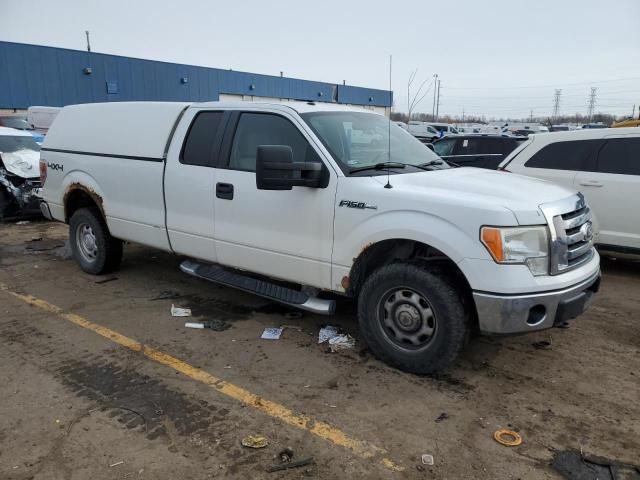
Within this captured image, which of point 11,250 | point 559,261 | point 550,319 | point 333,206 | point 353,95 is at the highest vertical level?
point 353,95

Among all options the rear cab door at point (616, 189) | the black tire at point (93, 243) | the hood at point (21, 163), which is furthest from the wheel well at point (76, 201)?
the rear cab door at point (616, 189)

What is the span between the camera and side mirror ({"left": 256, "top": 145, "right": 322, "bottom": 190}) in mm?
3803

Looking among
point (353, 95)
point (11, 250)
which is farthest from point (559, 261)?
point (353, 95)

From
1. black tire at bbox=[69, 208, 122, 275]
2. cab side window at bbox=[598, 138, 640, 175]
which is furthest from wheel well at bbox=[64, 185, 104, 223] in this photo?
cab side window at bbox=[598, 138, 640, 175]

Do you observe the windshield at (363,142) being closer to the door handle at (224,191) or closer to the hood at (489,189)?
the hood at (489,189)

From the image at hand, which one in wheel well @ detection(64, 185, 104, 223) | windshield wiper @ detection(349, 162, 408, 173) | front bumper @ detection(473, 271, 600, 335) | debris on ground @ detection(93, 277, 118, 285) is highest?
windshield wiper @ detection(349, 162, 408, 173)

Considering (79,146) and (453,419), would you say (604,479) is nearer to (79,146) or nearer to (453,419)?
(453,419)

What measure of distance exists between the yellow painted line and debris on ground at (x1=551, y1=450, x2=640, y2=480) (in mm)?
907

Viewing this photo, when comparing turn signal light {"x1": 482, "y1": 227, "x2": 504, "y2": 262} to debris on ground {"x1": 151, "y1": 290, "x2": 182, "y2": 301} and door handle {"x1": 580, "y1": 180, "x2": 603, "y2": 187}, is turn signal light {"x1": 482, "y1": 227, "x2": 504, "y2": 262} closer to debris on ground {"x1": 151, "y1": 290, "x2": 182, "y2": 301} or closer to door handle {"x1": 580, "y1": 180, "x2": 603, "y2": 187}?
debris on ground {"x1": 151, "y1": 290, "x2": 182, "y2": 301}

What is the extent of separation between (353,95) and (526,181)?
44830 mm

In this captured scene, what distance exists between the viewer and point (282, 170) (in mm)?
3848

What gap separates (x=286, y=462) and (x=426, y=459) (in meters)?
0.79

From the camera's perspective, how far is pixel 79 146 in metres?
6.20

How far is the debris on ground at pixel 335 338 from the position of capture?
14.5ft
